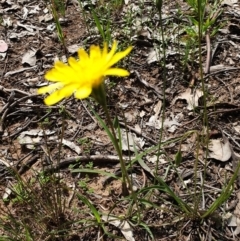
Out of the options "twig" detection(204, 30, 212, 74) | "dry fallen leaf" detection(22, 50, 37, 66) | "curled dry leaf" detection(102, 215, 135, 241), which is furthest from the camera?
"dry fallen leaf" detection(22, 50, 37, 66)

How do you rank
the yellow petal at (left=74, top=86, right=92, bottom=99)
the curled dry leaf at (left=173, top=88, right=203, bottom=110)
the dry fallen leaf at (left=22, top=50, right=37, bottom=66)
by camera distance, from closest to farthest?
the yellow petal at (left=74, top=86, right=92, bottom=99)
the curled dry leaf at (left=173, top=88, right=203, bottom=110)
the dry fallen leaf at (left=22, top=50, right=37, bottom=66)

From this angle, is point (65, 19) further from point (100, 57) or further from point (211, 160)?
point (100, 57)

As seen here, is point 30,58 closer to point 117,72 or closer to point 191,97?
point 191,97

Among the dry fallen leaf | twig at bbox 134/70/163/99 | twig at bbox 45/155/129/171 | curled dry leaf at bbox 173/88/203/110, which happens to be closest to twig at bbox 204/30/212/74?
curled dry leaf at bbox 173/88/203/110

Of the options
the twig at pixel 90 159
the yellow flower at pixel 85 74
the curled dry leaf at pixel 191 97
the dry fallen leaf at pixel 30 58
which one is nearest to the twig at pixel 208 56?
the curled dry leaf at pixel 191 97

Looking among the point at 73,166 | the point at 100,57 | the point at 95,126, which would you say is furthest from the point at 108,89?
the point at 100,57

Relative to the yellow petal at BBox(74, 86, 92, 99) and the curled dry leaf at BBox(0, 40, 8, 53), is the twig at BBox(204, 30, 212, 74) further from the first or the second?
the yellow petal at BBox(74, 86, 92, 99)
